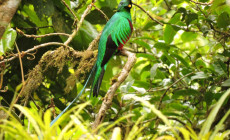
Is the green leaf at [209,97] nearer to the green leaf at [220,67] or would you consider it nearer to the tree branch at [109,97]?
the green leaf at [220,67]

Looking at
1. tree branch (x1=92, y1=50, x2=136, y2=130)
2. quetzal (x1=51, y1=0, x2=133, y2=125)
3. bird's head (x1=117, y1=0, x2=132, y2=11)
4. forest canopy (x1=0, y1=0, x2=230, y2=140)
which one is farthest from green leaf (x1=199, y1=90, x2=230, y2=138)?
bird's head (x1=117, y1=0, x2=132, y2=11)

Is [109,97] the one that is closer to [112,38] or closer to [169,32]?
[112,38]

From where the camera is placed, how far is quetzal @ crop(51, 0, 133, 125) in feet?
9.46

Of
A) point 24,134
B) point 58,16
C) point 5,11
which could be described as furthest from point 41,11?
point 24,134

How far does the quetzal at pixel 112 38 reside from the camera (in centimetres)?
288

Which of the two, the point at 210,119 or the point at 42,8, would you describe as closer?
the point at 210,119

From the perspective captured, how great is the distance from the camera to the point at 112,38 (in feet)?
10.2

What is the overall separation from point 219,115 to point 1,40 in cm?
194

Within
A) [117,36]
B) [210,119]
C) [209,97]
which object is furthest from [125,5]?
[210,119]

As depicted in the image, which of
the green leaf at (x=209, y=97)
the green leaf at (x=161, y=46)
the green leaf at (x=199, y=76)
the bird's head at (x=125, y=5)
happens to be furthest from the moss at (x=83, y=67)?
the green leaf at (x=209, y=97)

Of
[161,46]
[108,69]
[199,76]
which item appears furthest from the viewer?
[108,69]

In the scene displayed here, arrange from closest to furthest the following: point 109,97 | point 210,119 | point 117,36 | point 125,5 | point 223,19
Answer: point 210,119
point 109,97
point 223,19
point 117,36
point 125,5

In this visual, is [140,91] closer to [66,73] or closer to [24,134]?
[66,73]

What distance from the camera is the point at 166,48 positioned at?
304cm
